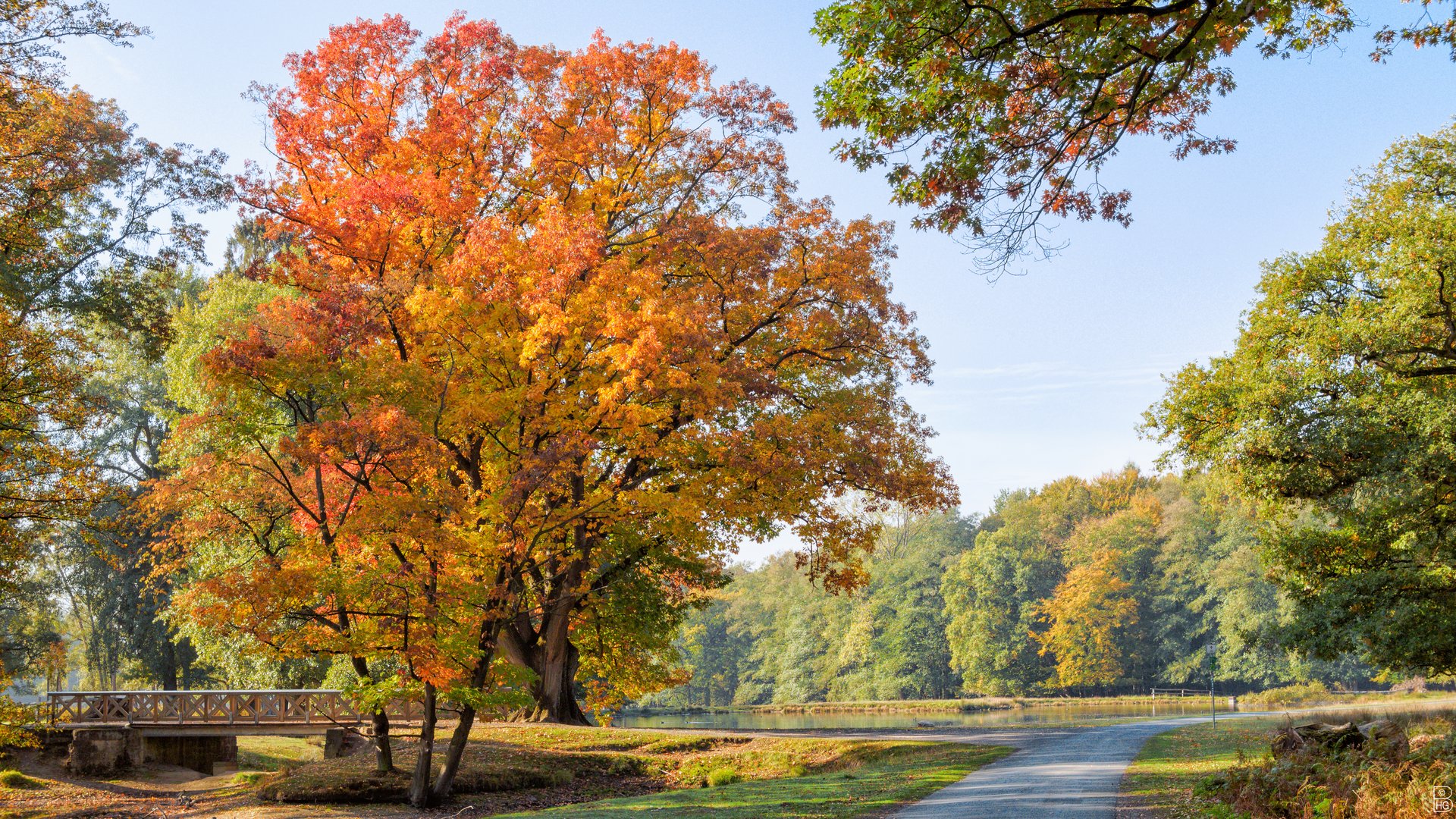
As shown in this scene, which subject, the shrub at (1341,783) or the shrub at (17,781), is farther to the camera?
the shrub at (17,781)

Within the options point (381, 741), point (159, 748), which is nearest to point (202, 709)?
point (159, 748)

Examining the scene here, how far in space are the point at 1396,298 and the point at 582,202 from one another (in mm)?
15588

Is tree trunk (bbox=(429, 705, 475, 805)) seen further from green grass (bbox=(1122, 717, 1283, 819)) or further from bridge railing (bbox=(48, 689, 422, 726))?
green grass (bbox=(1122, 717, 1283, 819))

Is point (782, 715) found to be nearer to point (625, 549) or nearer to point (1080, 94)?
point (625, 549)

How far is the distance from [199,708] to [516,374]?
13.6 m

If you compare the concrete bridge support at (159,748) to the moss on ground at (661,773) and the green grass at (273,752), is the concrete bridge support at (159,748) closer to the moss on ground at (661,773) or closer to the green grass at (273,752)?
the green grass at (273,752)

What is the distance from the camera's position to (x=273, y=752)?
88.4 ft

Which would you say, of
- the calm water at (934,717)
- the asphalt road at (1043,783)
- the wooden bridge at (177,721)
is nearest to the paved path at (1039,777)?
the asphalt road at (1043,783)

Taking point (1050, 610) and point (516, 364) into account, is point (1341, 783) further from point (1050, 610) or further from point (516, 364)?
point (1050, 610)

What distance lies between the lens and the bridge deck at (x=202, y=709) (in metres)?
21.1

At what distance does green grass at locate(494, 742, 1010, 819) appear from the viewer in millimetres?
10719

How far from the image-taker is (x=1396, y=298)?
1684cm

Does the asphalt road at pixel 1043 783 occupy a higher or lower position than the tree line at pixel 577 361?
lower

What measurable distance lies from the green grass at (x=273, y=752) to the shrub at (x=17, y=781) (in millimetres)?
4768
